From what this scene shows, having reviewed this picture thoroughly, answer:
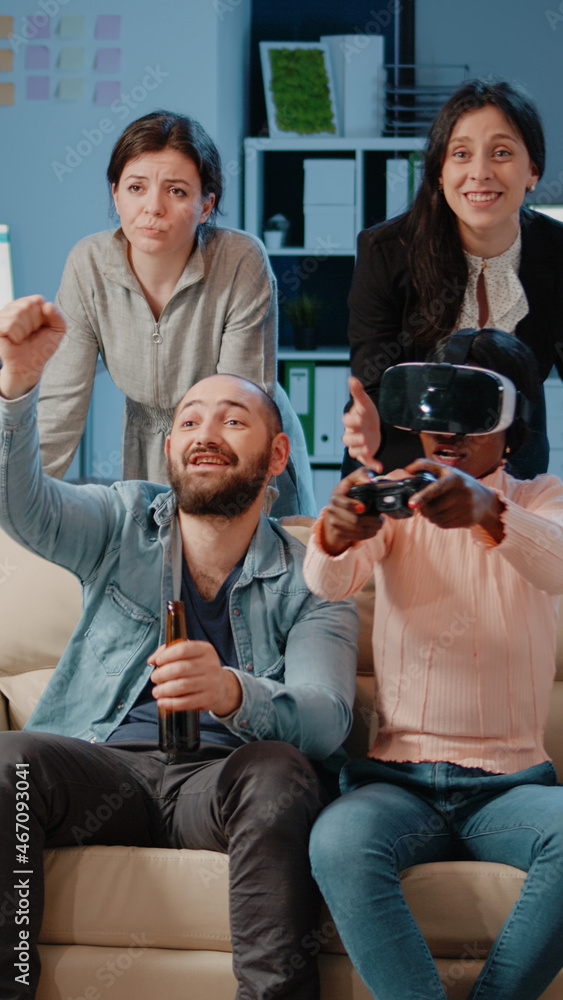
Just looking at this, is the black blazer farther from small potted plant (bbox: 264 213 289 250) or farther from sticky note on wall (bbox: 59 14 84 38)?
small potted plant (bbox: 264 213 289 250)

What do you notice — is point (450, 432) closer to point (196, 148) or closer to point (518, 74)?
point (196, 148)

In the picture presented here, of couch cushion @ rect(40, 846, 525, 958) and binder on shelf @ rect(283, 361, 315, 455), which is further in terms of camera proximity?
binder on shelf @ rect(283, 361, 315, 455)

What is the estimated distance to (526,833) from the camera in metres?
1.43

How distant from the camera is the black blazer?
2.05m

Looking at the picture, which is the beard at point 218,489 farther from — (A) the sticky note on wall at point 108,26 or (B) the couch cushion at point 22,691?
(A) the sticky note on wall at point 108,26

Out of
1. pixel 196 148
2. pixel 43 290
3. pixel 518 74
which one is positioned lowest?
pixel 43 290

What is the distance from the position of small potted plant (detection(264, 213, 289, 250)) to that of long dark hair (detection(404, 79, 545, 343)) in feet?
8.30

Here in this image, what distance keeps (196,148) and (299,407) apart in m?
2.30

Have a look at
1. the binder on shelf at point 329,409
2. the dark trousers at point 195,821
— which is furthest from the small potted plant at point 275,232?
the dark trousers at point 195,821

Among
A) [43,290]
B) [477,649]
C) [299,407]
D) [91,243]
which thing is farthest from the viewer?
[299,407]

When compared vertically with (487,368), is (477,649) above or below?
below

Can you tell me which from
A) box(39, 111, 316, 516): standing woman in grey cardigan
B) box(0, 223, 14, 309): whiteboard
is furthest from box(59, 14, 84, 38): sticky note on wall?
box(39, 111, 316, 516): standing woman in grey cardigan

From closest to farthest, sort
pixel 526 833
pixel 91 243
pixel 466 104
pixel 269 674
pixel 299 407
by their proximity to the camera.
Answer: pixel 526 833
pixel 269 674
pixel 466 104
pixel 91 243
pixel 299 407

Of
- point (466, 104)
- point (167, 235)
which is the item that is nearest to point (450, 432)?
point (466, 104)
